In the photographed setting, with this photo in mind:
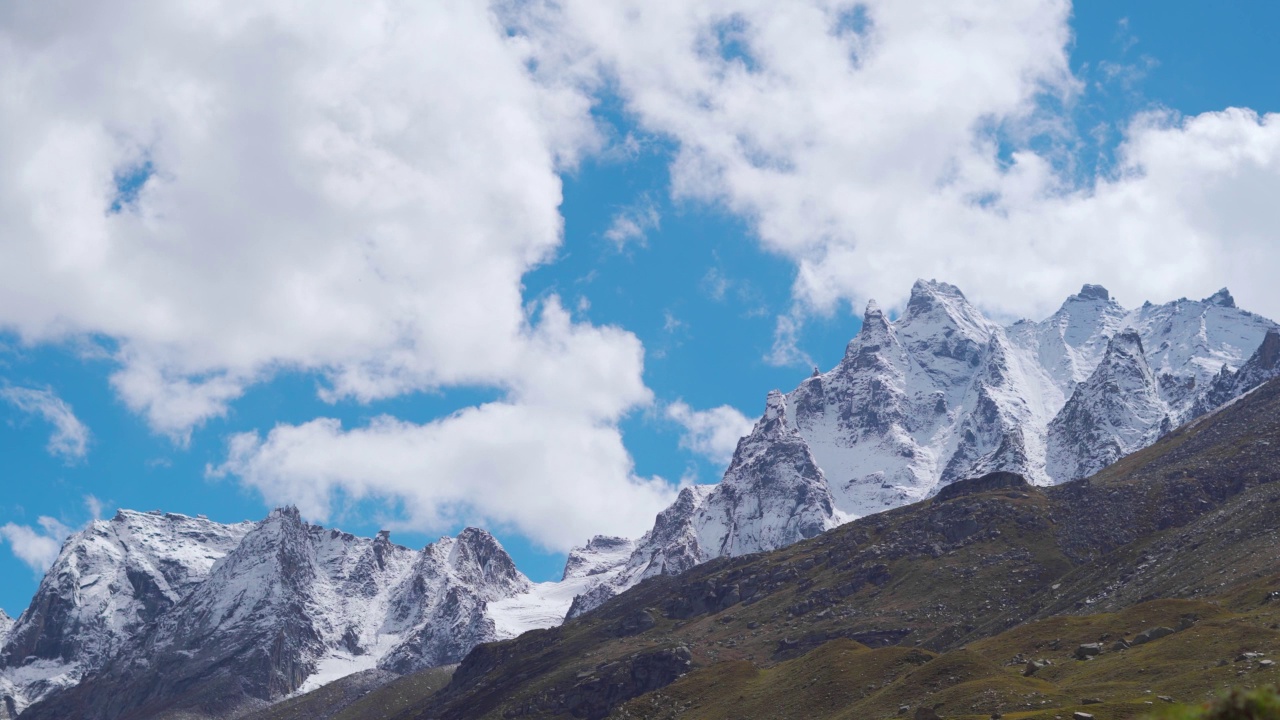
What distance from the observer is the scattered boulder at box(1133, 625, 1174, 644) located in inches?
6654

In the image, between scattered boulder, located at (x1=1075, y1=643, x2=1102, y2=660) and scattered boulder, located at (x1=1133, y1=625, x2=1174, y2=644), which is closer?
scattered boulder, located at (x1=1133, y1=625, x2=1174, y2=644)

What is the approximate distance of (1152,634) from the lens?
170 metres

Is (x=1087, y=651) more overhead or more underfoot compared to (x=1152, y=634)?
more underfoot

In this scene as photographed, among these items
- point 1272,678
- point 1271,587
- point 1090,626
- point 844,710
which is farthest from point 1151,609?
point 1272,678

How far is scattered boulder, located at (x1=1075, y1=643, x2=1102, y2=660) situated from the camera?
558ft

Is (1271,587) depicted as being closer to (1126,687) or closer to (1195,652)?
(1195,652)

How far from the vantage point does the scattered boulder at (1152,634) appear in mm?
169000

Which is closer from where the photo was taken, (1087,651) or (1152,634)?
(1152,634)

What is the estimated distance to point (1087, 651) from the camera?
172 meters

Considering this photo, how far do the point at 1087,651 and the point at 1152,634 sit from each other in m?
9.10

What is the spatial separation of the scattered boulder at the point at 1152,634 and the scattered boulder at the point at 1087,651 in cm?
530

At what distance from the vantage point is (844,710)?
601 ft

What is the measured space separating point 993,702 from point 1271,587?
6828 cm

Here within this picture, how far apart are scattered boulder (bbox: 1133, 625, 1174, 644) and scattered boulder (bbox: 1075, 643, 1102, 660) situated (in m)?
5.30
